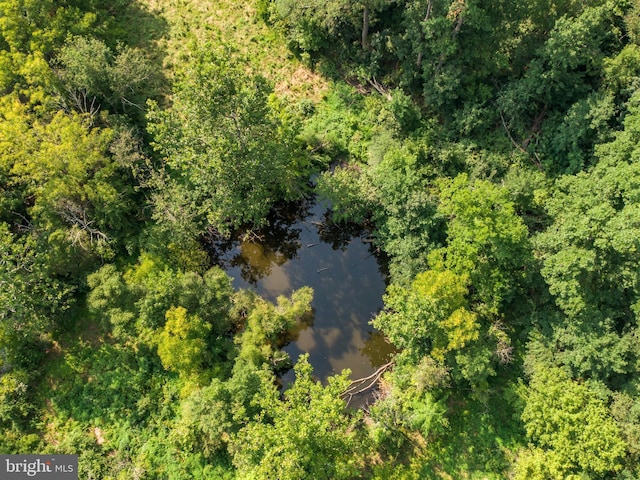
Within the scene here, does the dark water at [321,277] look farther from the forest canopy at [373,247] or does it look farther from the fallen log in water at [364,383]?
the forest canopy at [373,247]

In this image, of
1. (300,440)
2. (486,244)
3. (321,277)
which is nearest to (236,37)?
(321,277)

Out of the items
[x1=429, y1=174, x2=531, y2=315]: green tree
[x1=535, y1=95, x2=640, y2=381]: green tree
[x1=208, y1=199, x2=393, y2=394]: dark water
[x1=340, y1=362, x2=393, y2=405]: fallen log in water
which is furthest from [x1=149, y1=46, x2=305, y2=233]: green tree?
[x1=535, y1=95, x2=640, y2=381]: green tree

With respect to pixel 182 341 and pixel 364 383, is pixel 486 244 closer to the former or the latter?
pixel 364 383

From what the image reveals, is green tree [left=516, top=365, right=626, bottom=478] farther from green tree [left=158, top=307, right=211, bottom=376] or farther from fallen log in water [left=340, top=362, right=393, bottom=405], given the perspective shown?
green tree [left=158, top=307, right=211, bottom=376]

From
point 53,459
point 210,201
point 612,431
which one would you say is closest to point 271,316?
point 210,201

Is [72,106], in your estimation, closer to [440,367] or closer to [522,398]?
[440,367]

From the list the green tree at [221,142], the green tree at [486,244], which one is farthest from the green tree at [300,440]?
the green tree at [221,142]
